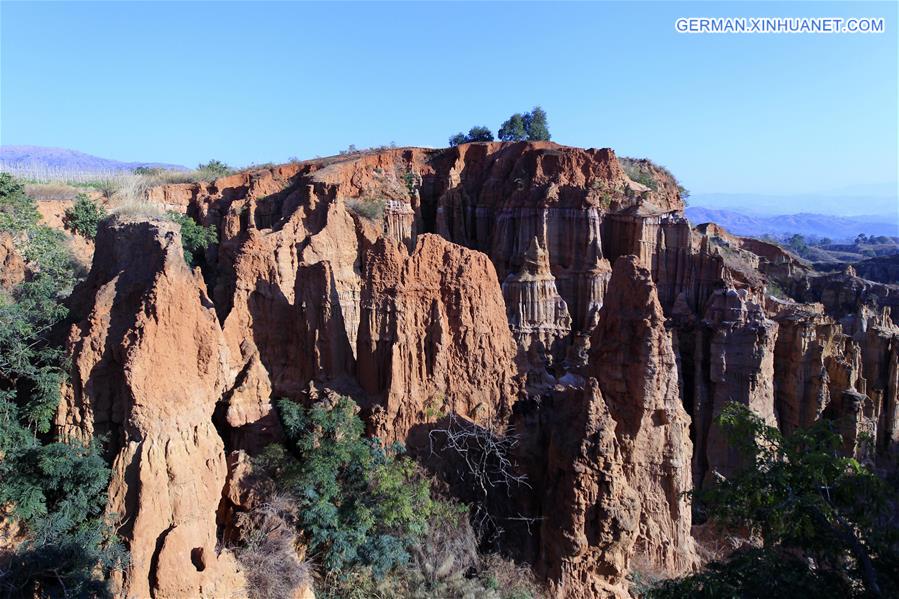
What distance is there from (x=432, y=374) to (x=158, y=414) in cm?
624

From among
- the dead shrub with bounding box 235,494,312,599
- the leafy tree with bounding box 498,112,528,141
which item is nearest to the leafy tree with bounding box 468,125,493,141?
the leafy tree with bounding box 498,112,528,141

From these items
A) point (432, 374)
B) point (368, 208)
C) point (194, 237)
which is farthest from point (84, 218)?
point (432, 374)

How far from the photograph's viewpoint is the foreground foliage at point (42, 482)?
877 cm

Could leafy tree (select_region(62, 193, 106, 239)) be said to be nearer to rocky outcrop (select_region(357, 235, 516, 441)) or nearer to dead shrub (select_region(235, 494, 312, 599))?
rocky outcrop (select_region(357, 235, 516, 441))

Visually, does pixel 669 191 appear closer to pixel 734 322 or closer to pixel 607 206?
pixel 607 206

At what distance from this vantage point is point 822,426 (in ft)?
27.1

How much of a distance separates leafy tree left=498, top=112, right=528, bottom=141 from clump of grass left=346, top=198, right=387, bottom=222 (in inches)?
942

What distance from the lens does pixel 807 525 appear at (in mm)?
6852

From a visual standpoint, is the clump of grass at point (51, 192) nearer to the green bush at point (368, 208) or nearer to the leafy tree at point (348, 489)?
the green bush at point (368, 208)

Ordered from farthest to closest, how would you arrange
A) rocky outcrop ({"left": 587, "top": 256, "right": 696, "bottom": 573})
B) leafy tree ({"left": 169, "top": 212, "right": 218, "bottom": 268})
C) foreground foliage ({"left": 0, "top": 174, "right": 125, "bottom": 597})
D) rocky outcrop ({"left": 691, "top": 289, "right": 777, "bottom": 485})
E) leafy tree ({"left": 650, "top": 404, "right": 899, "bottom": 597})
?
leafy tree ({"left": 169, "top": 212, "right": 218, "bottom": 268}) → rocky outcrop ({"left": 691, "top": 289, "right": 777, "bottom": 485}) → rocky outcrop ({"left": 587, "top": 256, "right": 696, "bottom": 573}) → foreground foliage ({"left": 0, "top": 174, "right": 125, "bottom": 597}) → leafy tree ({"left": 650, "top": 404, "right": 899, "bottom": 597})

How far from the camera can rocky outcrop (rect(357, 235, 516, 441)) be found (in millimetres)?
14102

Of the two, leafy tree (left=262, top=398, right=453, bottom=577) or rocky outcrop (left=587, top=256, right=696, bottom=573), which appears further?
rocky outcrop (left=587, top=256, right=696, bottom=573)

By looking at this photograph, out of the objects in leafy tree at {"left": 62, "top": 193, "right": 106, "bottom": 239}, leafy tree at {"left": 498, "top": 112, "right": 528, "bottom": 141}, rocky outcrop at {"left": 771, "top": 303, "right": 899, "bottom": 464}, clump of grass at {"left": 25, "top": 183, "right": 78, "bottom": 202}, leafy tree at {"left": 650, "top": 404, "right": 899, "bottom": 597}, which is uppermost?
leafy tree at {"left": 498, "top": 112, "right": 528, "bottom": 141}

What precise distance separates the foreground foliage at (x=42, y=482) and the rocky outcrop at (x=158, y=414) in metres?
0.36
